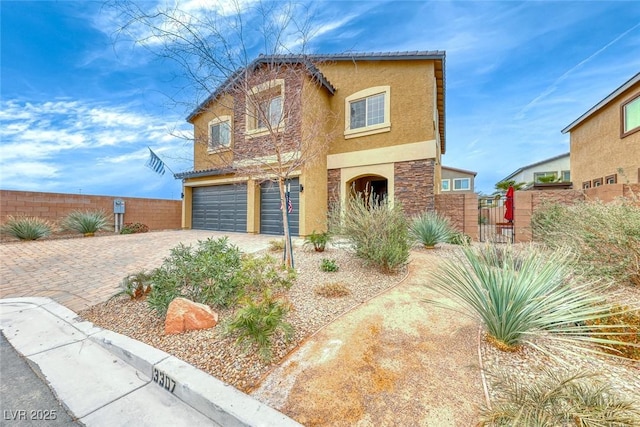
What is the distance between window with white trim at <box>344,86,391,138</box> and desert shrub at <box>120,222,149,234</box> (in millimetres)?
12408

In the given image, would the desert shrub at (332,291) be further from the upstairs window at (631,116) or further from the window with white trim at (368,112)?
the upstairs window at (631,116)

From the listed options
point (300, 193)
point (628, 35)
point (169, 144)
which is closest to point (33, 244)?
point (169, 144)

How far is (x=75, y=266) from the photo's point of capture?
271 inches

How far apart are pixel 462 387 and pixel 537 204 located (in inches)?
398

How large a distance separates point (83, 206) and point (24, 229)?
3405 mm

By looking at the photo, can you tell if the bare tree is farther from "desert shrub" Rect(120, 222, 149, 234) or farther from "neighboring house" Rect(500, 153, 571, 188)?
"neighboring house" Rect(500, 153, 571, 188)

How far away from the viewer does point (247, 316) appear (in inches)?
106

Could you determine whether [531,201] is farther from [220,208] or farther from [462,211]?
[220,208]

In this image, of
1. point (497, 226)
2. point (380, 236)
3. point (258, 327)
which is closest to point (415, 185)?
point (497, 226)

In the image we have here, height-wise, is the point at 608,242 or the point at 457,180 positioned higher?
the point at 457,180

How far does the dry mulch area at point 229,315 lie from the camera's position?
8.42 ft

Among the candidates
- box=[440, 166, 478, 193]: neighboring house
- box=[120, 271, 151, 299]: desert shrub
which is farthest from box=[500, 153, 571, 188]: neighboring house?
box=[120, 271, 151, 299]: desert shrub

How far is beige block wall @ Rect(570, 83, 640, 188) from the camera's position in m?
11.1

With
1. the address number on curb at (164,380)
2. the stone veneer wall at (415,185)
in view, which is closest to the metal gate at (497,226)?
the stone veneer wall at (415,185)
